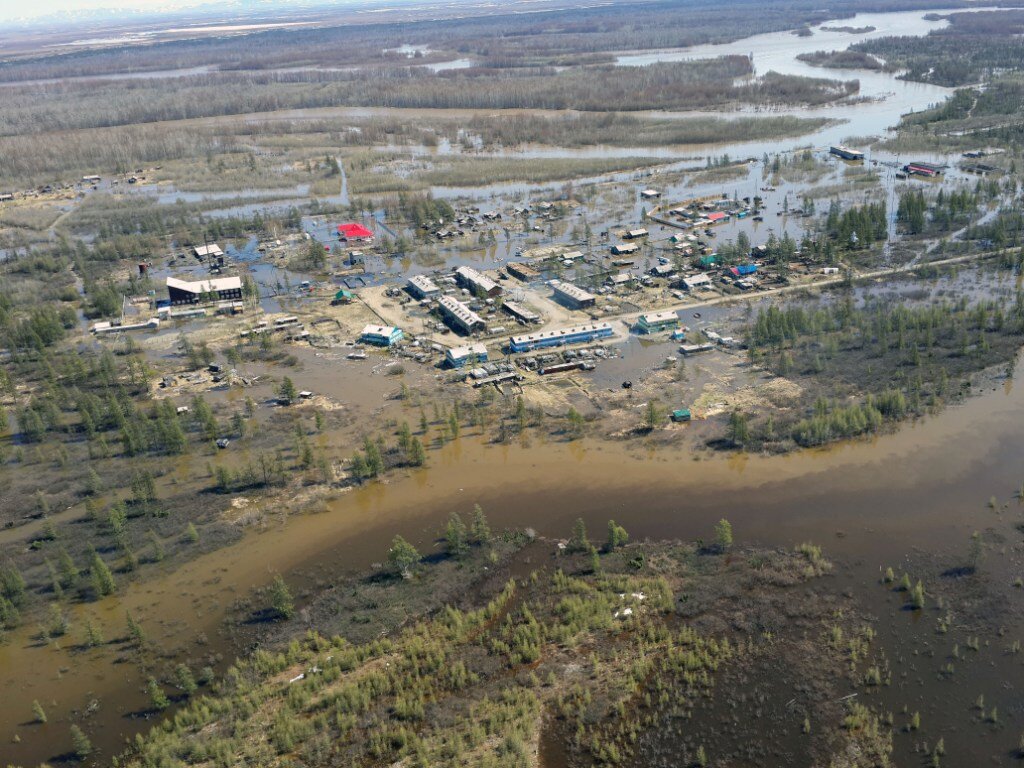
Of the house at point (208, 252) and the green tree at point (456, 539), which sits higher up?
the house at point (208, 252)

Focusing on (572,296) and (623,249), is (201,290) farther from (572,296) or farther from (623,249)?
(623,249)

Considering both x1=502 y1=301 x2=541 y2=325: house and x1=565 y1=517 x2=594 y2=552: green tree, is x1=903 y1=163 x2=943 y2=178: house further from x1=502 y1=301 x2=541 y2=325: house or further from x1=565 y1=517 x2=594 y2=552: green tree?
x1=565 y1=517 x2=594 y2=552: green tree

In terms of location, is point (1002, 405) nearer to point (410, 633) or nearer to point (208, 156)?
point (410, 633)

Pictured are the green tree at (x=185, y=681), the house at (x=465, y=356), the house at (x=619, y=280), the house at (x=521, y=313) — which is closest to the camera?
the green tree at (x=185, y=681)

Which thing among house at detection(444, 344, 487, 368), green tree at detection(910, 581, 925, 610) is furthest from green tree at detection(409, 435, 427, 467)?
green tree at detection(910, 581, 925, 610)

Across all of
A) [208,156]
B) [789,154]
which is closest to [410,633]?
[789,154]

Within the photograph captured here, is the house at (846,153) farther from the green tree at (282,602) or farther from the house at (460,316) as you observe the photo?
the green tree at (282,602)

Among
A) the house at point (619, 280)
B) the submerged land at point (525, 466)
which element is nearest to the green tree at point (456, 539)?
the submerged land at point (525, 466)
